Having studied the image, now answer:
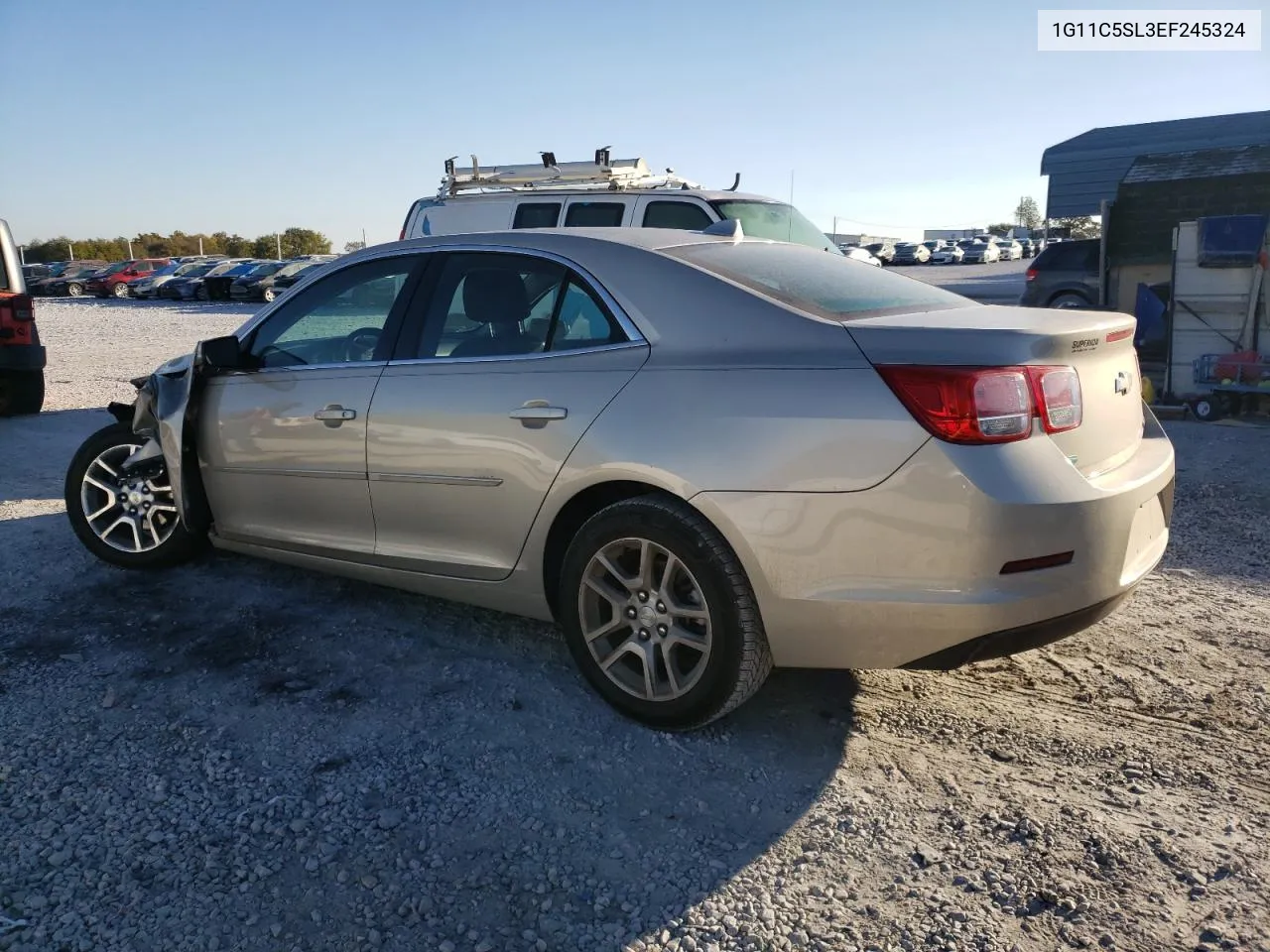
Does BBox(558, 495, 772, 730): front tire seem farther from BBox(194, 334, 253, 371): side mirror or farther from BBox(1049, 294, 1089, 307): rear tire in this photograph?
BBox(1049, 294, 1089, 307): rear tire

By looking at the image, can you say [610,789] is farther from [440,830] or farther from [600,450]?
[600,450]

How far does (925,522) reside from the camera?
2779mm

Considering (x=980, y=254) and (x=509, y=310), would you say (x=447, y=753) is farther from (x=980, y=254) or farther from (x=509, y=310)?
(x=980, y=254)

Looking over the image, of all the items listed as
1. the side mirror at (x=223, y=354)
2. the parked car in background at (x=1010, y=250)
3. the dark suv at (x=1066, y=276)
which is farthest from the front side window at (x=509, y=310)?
the parked car in background at (x=1010, y=250)

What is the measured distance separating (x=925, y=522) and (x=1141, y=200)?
1270 cm

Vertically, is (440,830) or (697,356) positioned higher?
(697,356)

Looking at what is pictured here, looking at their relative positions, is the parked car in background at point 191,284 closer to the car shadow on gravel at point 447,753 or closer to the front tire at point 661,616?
the car shadow on gravel at point 447,753

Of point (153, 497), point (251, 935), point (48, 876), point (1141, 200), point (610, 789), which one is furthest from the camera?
point (1141, 200)

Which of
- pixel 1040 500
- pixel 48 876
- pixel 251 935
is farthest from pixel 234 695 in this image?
pixel 1040 500

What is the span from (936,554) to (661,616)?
91cm

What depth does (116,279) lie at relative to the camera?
42938mm

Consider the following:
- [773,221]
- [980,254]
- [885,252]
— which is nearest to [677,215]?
[773,221]

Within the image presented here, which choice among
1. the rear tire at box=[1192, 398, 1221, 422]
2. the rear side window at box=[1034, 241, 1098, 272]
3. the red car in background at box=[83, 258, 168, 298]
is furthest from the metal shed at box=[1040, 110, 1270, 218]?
the red car in background at box=[83, 258, 168, 298]

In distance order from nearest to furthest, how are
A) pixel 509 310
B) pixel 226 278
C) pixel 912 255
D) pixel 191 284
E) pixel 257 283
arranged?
pixel 509 310, pixel 257 283, pixel 226 278, pixel 191 284, pixel 912 255
